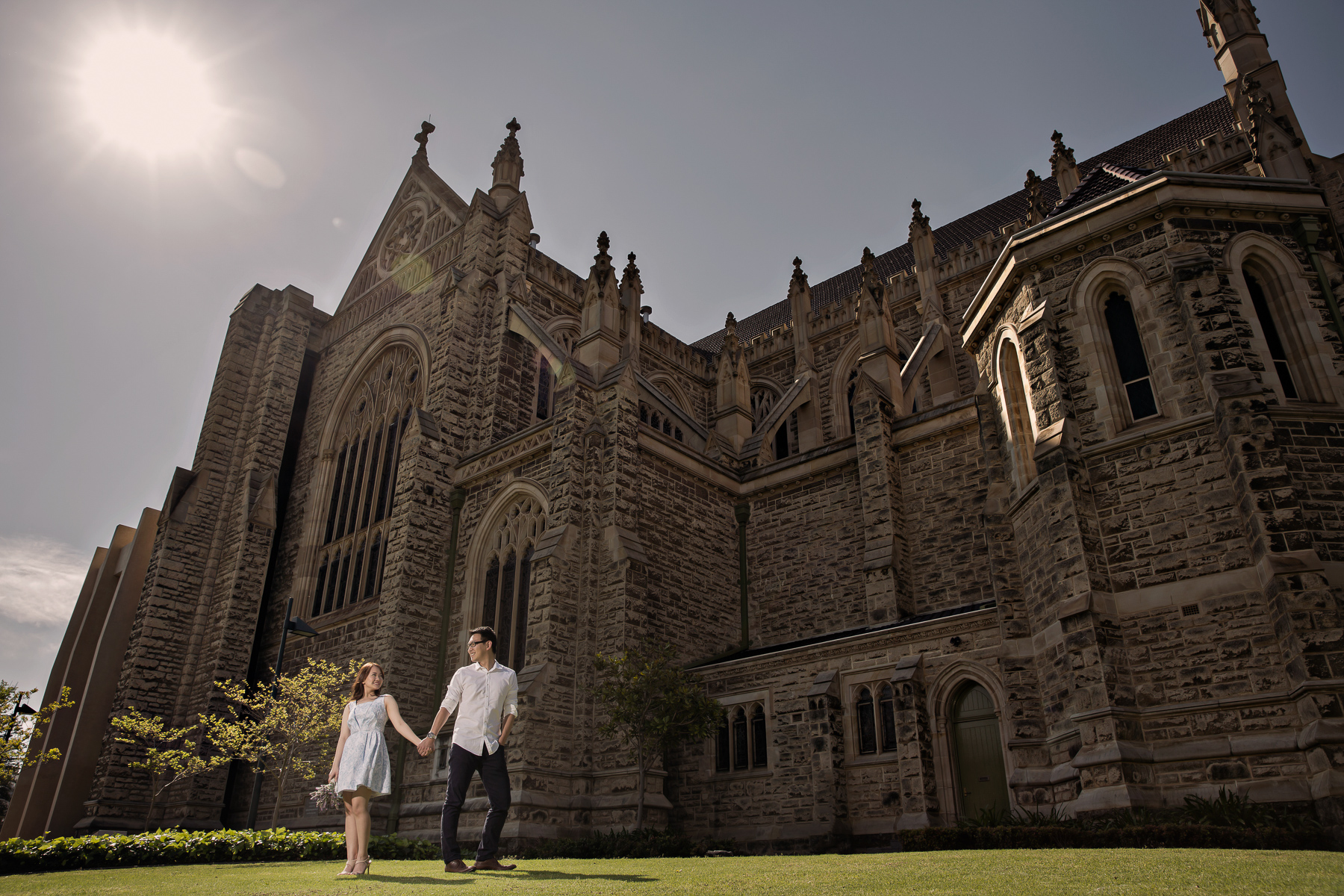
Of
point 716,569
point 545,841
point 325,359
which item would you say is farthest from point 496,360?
point 545,841

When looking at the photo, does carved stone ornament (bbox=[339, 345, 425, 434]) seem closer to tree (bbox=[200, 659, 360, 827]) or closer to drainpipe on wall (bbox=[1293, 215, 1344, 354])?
tree (bbox=[200, 659, 360, 827])

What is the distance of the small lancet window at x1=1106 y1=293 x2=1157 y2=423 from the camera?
11.6 m

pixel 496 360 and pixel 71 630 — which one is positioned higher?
pixel 496 360

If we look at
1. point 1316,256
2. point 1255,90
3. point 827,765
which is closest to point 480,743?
point 827,765

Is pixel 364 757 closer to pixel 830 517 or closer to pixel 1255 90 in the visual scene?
pixel 830 517

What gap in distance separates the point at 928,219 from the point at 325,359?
65.1 ft

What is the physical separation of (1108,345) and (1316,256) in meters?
2.89

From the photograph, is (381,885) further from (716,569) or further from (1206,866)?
(716,569)

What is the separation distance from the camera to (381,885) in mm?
5918

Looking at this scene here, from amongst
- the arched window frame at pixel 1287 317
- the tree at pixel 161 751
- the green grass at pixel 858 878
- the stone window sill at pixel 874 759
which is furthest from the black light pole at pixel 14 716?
the arched window frame at pixel 1287 317

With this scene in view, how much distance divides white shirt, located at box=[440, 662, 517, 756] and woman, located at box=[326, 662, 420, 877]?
0.41 metres

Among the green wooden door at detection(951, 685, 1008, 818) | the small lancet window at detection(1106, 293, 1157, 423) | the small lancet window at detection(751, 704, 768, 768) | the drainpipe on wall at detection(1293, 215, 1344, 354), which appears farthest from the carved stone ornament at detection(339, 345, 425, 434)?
the drainpipe on wall at detection(1293, 215, 1344, 354)

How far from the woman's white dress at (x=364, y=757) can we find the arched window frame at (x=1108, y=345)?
380 inches

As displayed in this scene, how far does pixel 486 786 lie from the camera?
6969 mm
